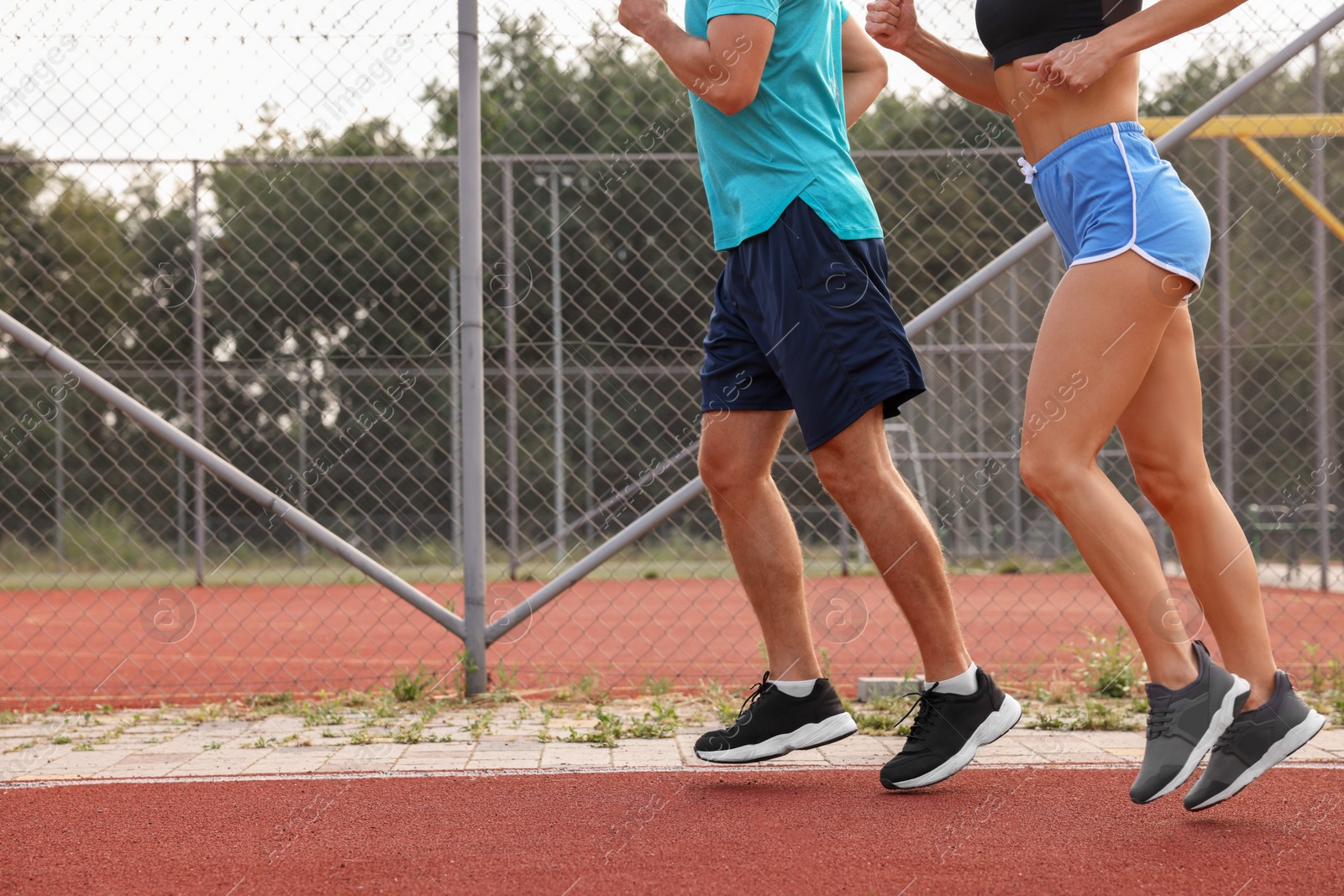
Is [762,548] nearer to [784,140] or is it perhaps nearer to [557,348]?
[784,140]

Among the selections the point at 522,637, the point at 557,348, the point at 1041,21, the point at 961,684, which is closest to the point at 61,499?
the point at 557,348

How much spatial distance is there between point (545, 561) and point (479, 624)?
816cm

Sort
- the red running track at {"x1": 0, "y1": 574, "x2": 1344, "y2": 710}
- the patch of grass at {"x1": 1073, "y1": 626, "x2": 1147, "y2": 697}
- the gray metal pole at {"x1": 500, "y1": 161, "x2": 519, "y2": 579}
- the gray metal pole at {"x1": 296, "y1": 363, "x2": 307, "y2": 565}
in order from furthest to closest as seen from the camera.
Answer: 1. the gray metal pole at {"x1": 296, "y1": 363, "x2": 307, "y2": 565}
2. the gray metal pole at {"x1": 500, "y1": 161, "x2": 519, "y2": 579}
3. the red running track at {"x1": 0, "y1": 574, "x2": 1344, "y2": 710}
4. the patch of grass at {"x1": 1073, "y1": 626, "x2": 1147, "y2": 697}

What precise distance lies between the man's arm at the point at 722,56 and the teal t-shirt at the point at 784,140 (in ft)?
0.07

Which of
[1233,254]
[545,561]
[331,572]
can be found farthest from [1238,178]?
[331,572]

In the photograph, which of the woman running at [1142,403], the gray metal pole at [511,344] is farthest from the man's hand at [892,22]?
the gray metal pole at [511,344]

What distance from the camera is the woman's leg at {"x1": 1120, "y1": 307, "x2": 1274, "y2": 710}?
2.28 metres

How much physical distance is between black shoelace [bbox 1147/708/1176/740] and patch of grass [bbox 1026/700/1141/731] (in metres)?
1.27

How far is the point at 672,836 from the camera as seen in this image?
2158mm

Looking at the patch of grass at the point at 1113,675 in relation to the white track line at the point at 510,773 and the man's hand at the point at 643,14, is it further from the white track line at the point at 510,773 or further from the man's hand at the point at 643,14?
the man's hand at the point at 643,14

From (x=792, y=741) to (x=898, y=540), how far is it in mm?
544

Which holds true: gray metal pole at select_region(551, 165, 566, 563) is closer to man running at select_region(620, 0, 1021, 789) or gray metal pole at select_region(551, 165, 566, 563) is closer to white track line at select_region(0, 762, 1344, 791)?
man running at select_region(620, 0, 1021, 789)

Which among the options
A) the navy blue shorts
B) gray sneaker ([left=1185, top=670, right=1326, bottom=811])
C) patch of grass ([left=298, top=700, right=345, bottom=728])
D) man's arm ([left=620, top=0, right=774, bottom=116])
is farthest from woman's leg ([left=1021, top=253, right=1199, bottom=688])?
patch of grass ([left=298, top=700, right=345, bottom=728])

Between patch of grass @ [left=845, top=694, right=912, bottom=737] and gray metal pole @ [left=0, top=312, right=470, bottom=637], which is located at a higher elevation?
gray metal pole @ [left=0, top=312, right=470, bottom=637]
